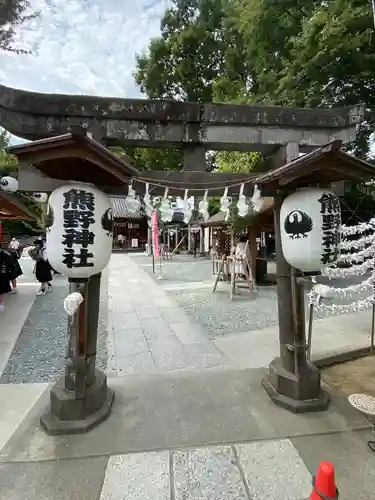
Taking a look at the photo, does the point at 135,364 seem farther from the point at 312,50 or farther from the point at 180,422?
the point at 312,50

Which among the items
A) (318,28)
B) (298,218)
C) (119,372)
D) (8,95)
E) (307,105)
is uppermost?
(318,28)

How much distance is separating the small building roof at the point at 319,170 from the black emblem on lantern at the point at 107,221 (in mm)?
1579

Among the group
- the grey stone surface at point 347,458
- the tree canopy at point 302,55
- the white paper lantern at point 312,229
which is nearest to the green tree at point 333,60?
the tree canopy at point 302,55

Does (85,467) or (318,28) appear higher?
(318,28)

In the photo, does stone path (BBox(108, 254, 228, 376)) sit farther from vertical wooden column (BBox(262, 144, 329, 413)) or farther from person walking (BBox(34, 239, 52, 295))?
person walking (BBox(34, 239, 52, 295))

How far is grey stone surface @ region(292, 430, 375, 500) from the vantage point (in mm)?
2356

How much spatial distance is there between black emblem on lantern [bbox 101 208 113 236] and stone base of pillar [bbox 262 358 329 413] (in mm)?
2434

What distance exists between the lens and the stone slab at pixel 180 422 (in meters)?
2.82

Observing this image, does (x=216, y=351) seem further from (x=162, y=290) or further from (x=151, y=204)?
(x=162, y=290)

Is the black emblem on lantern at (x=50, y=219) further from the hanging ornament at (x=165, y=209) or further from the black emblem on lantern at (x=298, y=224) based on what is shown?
the black emblem on lantern at (x=298, y=224)

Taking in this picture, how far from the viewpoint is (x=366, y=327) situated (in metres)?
6.48

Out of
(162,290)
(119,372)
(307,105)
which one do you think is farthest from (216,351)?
(307,105)

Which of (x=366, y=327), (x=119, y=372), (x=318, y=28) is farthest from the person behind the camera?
(x=318, y=28)

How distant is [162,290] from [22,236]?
2505cm
